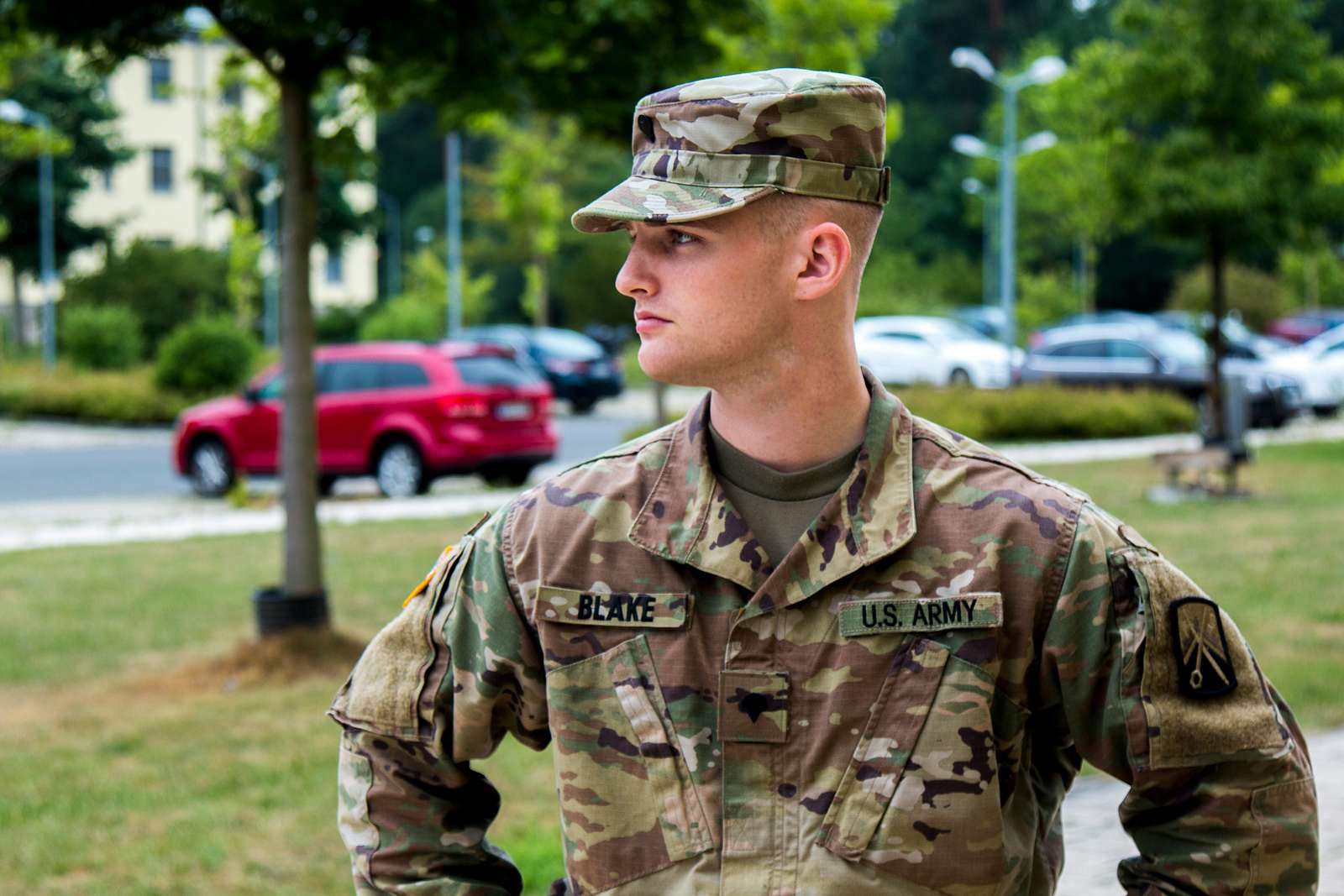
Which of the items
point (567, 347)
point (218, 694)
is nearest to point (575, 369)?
point (567, 347)

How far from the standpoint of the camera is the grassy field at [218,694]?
5309 millimetres

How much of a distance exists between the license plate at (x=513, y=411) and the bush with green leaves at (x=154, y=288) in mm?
29155

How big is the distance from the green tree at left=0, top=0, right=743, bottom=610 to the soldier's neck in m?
5.52

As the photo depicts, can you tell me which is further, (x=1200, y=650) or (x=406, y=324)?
(x=406, y=324)

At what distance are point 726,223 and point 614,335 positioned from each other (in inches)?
1733

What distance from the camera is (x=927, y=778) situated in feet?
6.35

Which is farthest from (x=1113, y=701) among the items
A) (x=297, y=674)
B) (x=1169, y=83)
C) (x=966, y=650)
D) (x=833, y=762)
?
(x=1169, y=83)

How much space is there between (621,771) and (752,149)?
733 mm

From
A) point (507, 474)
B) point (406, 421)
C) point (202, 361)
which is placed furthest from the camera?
point (202, 361)

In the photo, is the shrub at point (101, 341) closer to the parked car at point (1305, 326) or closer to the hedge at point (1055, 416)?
the hedge at point (1055, 416)

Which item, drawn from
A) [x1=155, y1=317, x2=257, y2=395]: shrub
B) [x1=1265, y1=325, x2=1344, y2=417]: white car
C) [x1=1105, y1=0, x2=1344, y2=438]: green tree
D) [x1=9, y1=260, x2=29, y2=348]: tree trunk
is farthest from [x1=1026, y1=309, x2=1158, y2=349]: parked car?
[x1=9, y1=260, x2=29, y2=348]: tree trunk

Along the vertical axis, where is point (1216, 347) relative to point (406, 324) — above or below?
above

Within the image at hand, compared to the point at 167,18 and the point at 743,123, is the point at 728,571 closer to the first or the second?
the point at 743,123

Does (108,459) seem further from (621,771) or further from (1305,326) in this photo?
(1305,326)
